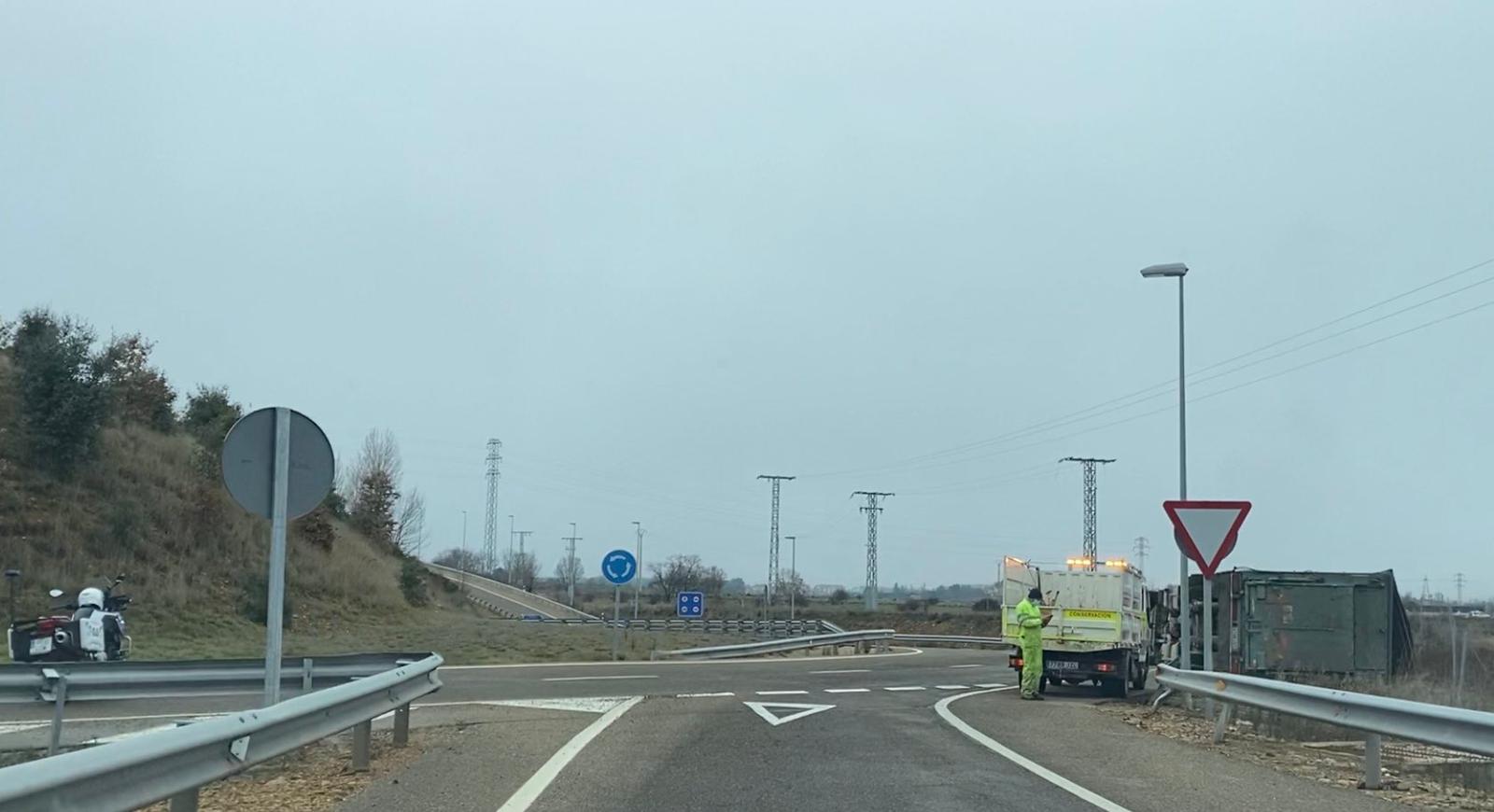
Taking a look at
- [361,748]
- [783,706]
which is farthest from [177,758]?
[783,706]

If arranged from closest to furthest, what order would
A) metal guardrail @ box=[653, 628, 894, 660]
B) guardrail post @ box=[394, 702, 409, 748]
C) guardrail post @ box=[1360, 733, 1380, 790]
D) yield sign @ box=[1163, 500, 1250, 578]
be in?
guardrail post @ box=[1360, 733, 1380, 790], guardrail post @ box=[394, 702, 409, 748], yield sign @ box=[1163, 500, 1250, 578], metal guardrail @ box=[653, 628, 894, 660]

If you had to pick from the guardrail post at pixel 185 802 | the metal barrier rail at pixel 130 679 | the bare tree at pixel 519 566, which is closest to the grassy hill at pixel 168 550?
the metal barrier rail at pixel 130 679

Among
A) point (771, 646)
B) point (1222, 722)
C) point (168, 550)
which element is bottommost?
point (771, 646)

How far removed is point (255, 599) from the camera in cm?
3594

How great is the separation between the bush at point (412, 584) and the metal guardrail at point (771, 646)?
18258mm

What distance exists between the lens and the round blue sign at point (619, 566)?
28250mm

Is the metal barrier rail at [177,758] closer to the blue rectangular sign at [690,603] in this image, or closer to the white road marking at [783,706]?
the white road marking at [783,706]

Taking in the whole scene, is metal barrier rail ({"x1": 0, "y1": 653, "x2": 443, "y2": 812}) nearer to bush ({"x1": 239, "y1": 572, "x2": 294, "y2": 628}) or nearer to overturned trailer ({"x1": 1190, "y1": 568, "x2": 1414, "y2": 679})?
overturned trailer ({"x1": 1190, "y1": 568, "x2": 1414, "y2": 679})

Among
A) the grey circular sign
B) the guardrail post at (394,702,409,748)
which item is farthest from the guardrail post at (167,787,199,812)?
the guardrail post at (394,702,409,748)

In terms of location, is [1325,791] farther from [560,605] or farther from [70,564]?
[560,605]

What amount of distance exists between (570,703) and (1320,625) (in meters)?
14.1

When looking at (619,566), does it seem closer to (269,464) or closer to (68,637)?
(68,637)

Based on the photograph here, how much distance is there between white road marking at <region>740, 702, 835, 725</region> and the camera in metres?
14.6

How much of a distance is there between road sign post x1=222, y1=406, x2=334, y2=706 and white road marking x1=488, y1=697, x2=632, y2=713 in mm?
6634
